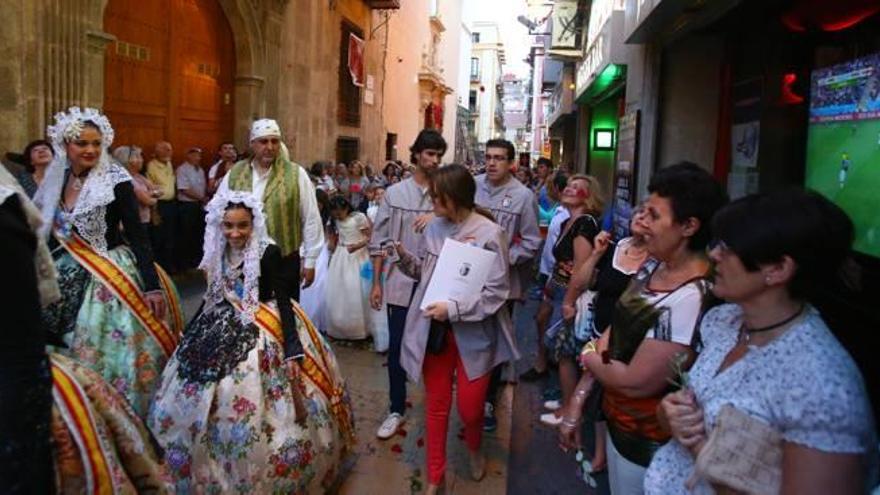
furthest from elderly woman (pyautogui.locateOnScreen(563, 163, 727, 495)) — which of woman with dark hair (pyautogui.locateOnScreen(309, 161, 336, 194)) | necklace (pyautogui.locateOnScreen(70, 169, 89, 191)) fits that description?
woman with dark hair (pyautogui.locateOnScreen(309, 161, 336, 194))

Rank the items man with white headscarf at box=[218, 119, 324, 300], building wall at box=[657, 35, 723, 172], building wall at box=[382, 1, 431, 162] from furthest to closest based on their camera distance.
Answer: building wall at box=[382, 1, 431, 162], building wall at box=[657, 35, 723, 172], man with white headscarf at box=[218, 119, 324, 300]

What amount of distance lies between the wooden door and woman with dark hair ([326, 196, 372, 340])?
135 inches

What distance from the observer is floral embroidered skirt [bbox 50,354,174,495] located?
167 cm

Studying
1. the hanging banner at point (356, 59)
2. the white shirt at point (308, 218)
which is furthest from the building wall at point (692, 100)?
the hanging banner at point (356, 59)

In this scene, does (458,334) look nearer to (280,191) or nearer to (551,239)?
(280,191)

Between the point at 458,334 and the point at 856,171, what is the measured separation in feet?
6.73

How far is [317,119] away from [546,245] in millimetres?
8098

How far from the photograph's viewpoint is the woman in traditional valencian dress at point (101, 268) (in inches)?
141

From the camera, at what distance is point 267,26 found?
10883mm

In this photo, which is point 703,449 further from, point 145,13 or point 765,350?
point 145,13

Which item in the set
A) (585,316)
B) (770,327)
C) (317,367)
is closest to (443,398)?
(317,367)

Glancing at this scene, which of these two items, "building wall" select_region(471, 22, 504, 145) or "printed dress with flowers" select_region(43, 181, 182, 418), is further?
"building wall" select_region(471, 22, 504, 145)

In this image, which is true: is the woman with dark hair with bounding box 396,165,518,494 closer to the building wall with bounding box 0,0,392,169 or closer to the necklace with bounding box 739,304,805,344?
the necklace with bounding box 739,304,805,344

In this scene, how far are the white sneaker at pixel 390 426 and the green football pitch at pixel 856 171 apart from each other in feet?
8.98
